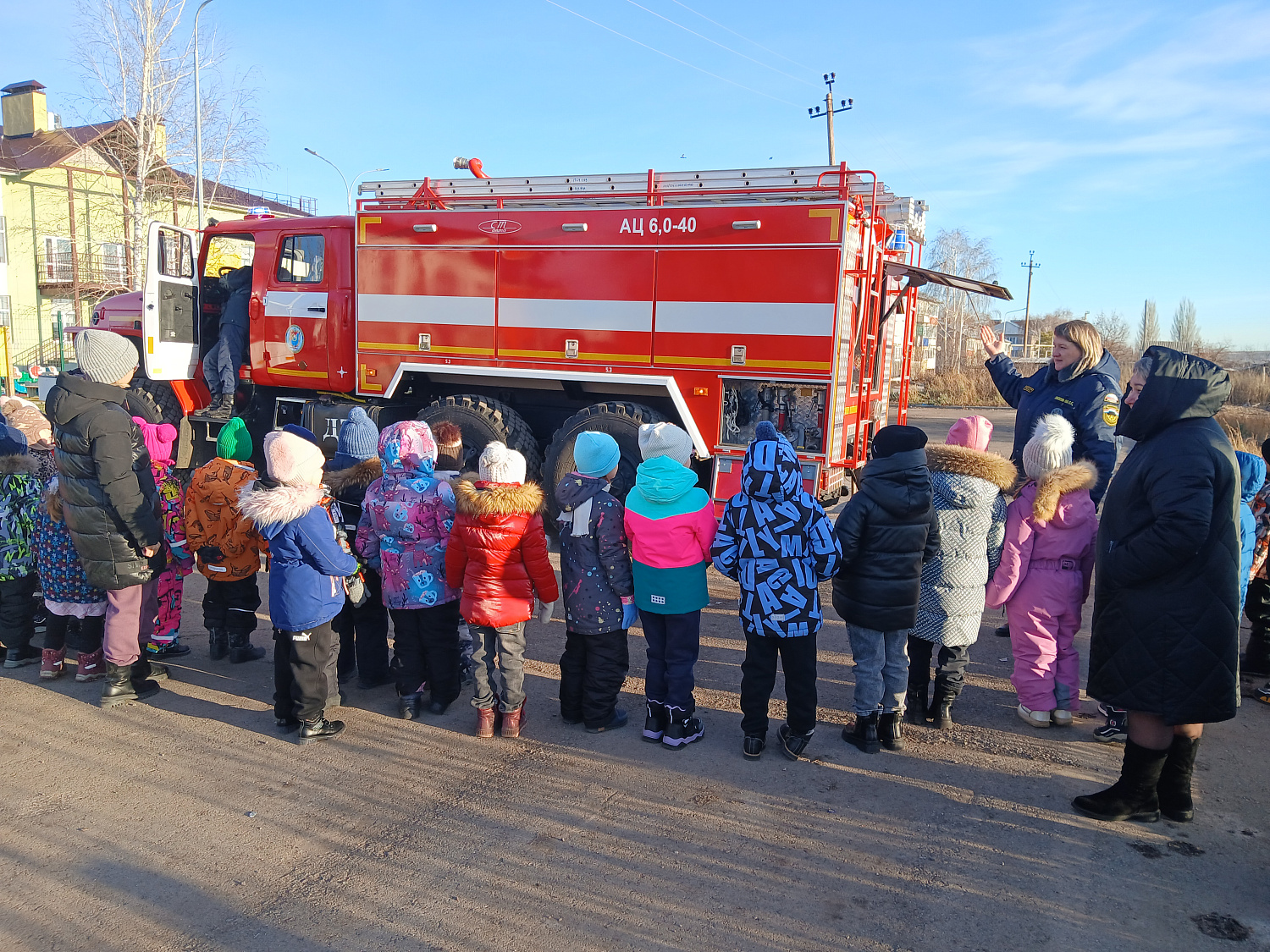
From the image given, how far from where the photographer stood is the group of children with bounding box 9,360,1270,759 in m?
3.89

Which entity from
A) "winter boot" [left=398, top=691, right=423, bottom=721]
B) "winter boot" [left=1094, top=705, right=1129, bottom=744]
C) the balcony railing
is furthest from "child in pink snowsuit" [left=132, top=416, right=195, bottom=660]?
the balcony railing

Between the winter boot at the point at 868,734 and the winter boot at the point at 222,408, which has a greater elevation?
the winter boot at the point at 222,408

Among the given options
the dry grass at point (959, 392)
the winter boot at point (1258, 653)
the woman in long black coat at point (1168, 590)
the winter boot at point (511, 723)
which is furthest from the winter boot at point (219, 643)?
the dry grass at point (959, 392)

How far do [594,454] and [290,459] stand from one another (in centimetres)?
145

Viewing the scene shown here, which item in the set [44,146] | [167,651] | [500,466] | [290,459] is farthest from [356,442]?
[44,146]

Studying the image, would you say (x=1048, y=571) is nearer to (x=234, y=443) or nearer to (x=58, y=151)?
(x=234, y=443)

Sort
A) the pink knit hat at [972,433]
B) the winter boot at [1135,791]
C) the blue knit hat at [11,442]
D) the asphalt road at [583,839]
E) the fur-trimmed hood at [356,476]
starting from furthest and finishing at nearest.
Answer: the blue knit hat at [11,442]
the fur-trimmed hood at [356,476]
the pink knit hat at [972,433]
the winter boot at [1135,791]
the asphalt road at [583,839]

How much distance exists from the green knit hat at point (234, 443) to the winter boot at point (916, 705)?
14.3 feet

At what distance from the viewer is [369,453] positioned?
16.0 feet

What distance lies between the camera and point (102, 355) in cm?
430

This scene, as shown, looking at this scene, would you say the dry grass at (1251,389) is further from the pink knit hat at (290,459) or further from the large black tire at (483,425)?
the pink knit hat at (290,459)

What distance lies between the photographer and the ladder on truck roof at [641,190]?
6703 mm

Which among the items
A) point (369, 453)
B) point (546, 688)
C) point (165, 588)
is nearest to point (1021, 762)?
point (546, 688)

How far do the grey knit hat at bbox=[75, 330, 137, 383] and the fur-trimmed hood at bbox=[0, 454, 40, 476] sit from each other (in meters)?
0.92
